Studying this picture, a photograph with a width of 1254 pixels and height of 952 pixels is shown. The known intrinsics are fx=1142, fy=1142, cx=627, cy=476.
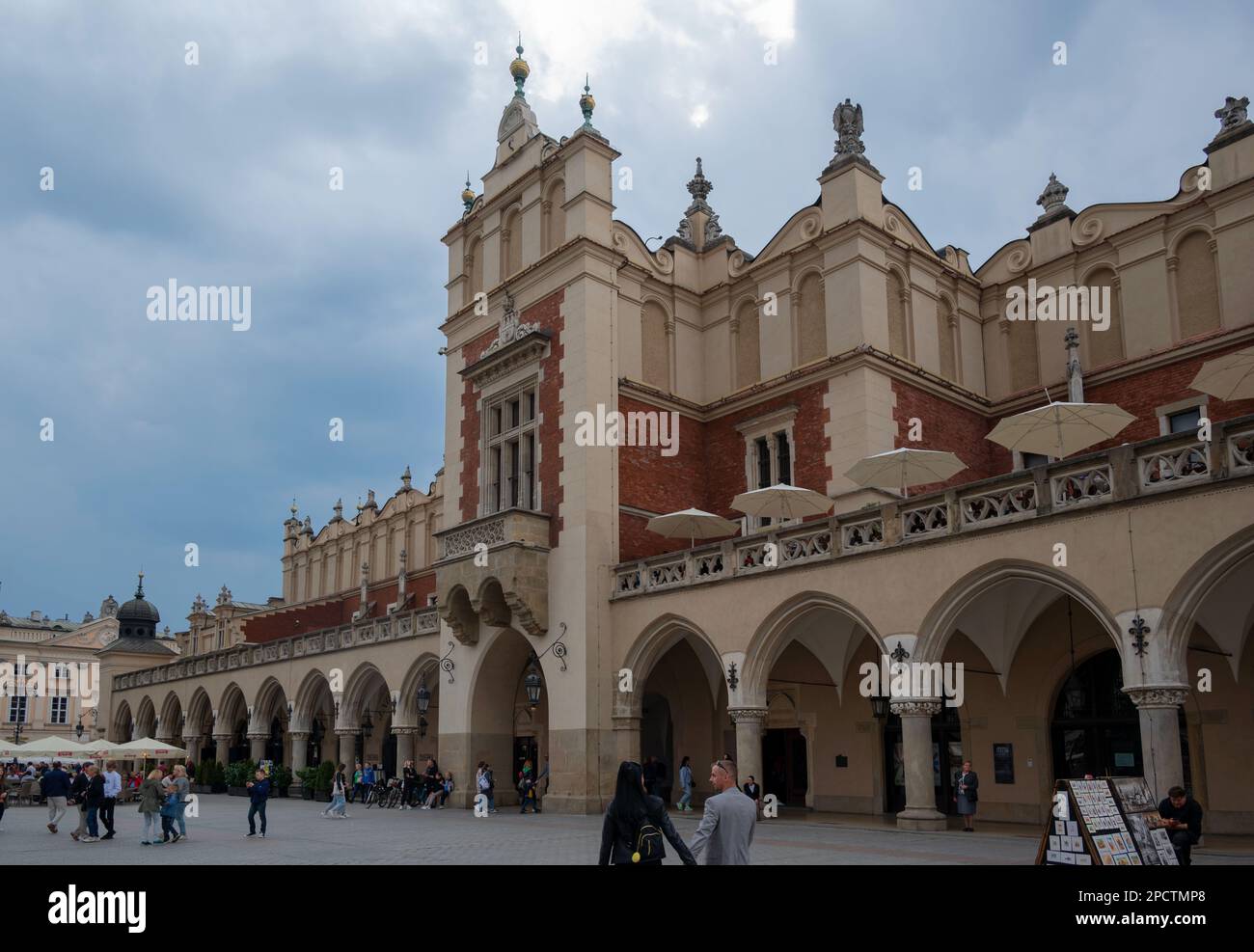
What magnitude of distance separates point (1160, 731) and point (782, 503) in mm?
9454

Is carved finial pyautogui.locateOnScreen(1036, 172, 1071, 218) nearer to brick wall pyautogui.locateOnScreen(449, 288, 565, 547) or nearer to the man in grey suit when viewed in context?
brick wall pyautogui.locateOnScreen(449, 288, 565, 547)

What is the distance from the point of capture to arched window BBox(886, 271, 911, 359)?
2719 cm

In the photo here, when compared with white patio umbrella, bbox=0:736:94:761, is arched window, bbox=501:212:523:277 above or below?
above

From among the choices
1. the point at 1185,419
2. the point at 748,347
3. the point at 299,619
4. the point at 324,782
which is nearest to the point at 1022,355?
the point at 1185,419

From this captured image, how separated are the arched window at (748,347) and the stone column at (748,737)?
9.51m

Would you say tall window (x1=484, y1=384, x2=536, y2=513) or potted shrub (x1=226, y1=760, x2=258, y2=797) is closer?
tall window (x1=484, y1=384, x2=536, y2=513)

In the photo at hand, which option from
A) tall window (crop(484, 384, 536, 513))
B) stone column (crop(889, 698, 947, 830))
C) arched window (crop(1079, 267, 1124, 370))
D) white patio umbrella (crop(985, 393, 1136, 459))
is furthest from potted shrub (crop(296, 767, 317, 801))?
arched window (crop(1079, 267, 1124, 370))

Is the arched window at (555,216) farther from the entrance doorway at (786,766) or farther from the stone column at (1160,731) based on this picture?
the stone column at (1160,731)

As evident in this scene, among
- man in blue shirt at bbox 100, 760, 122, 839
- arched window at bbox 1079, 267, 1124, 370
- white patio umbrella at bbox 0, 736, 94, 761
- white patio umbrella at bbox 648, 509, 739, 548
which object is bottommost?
man in blue shirt at bbox 100, 760, 122, 839

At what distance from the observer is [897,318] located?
90.3ft

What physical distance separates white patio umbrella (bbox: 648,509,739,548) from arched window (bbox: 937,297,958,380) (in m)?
7.37

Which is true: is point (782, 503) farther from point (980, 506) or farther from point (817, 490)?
point (980, 506)
